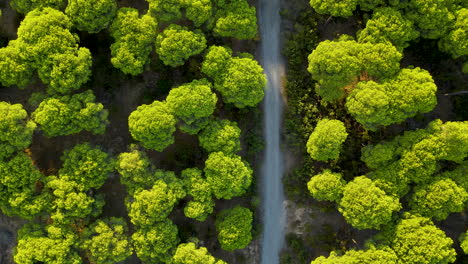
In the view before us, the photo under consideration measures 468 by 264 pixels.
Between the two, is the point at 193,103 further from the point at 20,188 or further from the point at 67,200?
the point at 20,188

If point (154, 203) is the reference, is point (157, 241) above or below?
below

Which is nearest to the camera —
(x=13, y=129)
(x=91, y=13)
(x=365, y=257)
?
(x=13, y=129)

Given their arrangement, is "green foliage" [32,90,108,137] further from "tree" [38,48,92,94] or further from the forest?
"tree" [38,48,92,94]

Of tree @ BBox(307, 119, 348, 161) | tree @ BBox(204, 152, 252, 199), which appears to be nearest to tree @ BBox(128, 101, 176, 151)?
tree @ BBox(204, 152, 252, 199)

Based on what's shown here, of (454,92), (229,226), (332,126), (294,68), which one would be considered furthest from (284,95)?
(454,92)

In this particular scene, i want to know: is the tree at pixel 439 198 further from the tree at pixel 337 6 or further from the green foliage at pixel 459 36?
the tree at pixel 337 6

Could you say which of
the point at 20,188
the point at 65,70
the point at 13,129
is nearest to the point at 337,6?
the point at 65,70

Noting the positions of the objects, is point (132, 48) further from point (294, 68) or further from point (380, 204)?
point (380, 204)

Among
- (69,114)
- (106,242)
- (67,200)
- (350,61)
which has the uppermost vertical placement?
(350,61)
